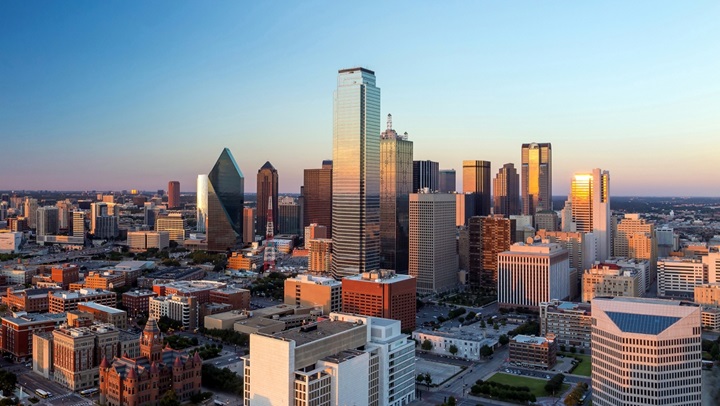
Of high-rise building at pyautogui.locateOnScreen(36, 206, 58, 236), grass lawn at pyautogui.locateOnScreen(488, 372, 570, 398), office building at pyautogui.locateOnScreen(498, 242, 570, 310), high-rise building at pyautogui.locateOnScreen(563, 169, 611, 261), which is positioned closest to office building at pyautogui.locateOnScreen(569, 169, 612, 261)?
high-rise building at pyautogui.locateOnScreen(563, 169, 611, 261)

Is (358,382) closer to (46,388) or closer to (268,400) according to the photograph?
(268,400)

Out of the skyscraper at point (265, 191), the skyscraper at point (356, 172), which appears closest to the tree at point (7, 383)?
the skyscraper at point (356, 172)

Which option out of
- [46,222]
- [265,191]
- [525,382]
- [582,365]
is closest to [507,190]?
[265,191]

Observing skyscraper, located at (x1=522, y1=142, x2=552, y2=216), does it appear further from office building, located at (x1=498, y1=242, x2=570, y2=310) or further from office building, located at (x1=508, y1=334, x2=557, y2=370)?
office building, located at (x1=508, y1=334, x2=557, y2=370)

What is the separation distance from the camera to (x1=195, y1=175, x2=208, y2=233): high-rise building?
136 metres

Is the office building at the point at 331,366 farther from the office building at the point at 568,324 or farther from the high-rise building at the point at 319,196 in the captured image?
the high-rise building at the point at 319,196

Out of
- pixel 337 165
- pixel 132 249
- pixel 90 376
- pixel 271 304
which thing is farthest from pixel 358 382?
pixel 132 249

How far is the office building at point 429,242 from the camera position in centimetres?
7131

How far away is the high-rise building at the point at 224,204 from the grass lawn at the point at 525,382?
73460 mm

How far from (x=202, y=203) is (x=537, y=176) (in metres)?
74.8

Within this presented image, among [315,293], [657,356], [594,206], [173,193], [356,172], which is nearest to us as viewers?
[657,356]

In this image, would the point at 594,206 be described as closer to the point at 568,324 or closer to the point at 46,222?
the point at 568,324

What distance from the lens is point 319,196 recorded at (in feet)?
384

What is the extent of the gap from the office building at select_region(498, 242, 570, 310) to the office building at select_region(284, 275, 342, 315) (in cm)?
1754
